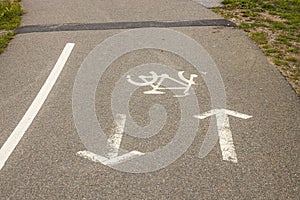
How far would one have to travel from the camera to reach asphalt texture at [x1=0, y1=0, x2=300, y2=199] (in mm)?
3930

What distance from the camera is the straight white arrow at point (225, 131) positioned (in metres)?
4.41

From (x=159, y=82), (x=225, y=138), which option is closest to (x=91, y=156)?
(x=225, y=138)

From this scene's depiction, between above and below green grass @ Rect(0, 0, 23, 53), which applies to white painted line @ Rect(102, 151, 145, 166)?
above

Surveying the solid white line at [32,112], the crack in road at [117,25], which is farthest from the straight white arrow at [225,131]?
the crack in road at [117,25]

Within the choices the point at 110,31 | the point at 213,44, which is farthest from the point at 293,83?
the point at 110,31

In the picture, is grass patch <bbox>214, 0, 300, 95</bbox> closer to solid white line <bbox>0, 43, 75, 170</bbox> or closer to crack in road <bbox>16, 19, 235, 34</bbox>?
crack in road <bbox>16, 19, 235, 34</bbox>

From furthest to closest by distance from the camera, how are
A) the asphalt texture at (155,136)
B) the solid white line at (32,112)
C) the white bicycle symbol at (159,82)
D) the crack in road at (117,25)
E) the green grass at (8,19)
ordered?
the crack in road at (117,25) → the green grass at (8,19) → the white bicycle symbol at (159,82) → the solid white line at (32,112) → the asphalt texture at (155,136)

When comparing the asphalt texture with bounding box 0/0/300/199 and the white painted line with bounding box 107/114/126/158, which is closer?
the asphalt texture with bounding box 0/0/300/199

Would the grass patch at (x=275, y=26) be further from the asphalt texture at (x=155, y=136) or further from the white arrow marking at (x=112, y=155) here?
the white arrow marking at (x=112, y=155)

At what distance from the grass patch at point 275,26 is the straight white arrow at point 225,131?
1.31 metres

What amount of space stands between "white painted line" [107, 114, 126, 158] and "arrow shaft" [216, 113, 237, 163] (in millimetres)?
1257

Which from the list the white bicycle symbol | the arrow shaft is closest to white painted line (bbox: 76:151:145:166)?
the arrow shaft

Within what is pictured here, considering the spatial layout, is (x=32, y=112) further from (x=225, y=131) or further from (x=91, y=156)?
(x=225, y=131)

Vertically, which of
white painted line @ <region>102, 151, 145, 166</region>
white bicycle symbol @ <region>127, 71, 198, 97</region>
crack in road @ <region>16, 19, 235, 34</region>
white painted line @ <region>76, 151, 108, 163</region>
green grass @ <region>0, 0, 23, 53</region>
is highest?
white painted line @ <region>102, 151, 145, 166</region>
